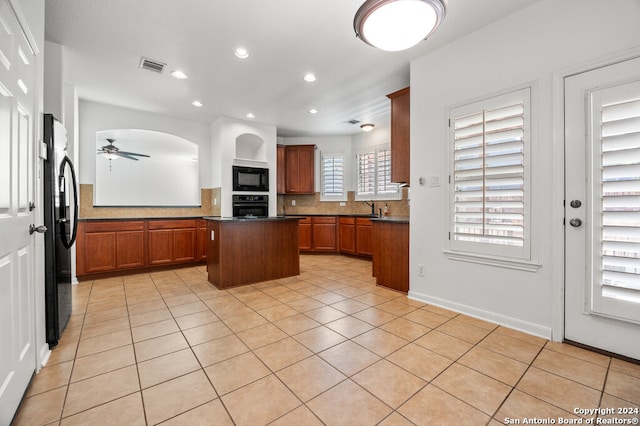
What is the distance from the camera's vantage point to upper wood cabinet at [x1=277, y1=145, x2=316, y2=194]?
21.6 ft

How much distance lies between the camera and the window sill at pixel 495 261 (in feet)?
7.58

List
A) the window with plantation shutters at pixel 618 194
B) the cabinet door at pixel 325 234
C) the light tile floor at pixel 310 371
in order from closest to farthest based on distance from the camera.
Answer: the light tile floor at pixel 310 371, the window with plantation shutters at pixel 618 194, the cabinet door at pixel 325 234

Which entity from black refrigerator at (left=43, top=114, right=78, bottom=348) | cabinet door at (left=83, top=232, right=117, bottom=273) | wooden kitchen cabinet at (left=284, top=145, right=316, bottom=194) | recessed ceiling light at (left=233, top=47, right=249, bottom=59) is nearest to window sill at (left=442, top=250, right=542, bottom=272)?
recessed ceiling light at (left=233, top=47, right=249, bottom=59)

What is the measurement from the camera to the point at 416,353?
2.01m

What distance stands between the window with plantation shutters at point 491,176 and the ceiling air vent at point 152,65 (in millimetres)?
3284

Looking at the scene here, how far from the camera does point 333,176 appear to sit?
6695 mm

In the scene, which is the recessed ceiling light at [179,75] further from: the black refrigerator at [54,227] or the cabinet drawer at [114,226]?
the cabinet drawer at [114,226]

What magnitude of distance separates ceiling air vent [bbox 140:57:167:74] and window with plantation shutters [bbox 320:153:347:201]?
12.9 feet

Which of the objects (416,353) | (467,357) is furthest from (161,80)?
(467,357)

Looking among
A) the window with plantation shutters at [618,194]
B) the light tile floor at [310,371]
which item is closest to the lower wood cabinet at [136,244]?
the light tile floor at [310,371]

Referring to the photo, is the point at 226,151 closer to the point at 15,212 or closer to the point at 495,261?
the point at 15,212

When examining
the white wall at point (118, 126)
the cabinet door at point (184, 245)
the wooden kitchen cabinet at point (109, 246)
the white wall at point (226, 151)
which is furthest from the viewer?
the white wall at point (226, 151)

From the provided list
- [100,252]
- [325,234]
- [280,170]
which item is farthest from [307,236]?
[100,252]

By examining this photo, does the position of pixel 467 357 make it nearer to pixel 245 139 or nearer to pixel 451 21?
pixel 451 21
